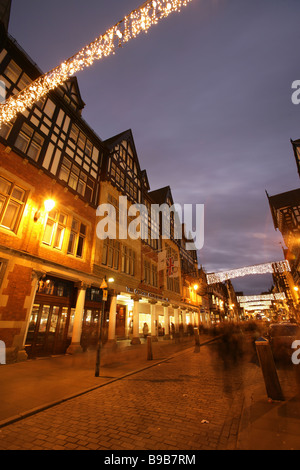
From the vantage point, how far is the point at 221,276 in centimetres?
3666

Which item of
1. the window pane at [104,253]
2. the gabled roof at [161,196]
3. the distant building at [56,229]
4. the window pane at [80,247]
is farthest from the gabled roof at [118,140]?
the gabled roof at [161,196]

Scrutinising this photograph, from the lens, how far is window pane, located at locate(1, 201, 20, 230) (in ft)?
32.8

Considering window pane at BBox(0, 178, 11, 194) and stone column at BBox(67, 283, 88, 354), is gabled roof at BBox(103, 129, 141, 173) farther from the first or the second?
stone column at BBox(67, 283, 88, 354)

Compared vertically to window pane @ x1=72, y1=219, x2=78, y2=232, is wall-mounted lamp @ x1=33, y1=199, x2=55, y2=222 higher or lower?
lower

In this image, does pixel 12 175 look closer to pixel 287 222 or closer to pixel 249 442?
pixel 249 442

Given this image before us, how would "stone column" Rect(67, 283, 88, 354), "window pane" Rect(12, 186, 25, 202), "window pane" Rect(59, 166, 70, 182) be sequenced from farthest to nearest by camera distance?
1. "window pane" Rect(59, 166, 70, 182)
2. "stone column" Rect(67, 283, 88, 354)
3. "window pane" Rect(12, 186, 25, 202)

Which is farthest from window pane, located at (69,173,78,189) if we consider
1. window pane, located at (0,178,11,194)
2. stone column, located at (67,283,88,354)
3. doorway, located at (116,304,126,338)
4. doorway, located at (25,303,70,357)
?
doorway, located at (116,304,126,338)

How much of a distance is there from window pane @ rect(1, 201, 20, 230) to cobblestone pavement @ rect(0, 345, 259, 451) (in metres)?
8.17

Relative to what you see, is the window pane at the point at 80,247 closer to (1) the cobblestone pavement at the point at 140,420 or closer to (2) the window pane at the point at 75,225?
(2) the window pane at the point at 75,225

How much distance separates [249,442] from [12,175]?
12425mm

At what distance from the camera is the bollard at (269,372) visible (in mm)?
4902

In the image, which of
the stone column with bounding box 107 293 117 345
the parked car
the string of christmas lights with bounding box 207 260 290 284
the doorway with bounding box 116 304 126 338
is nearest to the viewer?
the parked car
